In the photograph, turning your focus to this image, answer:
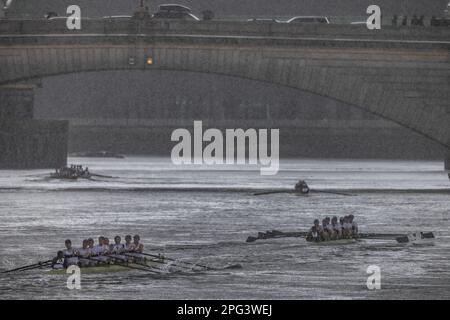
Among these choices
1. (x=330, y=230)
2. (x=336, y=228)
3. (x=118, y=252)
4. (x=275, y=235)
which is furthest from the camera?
(x=275, y=235)

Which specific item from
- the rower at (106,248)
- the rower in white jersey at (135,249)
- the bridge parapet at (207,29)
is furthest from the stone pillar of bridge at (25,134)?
the rower at (106,248)

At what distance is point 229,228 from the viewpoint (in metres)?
93.6

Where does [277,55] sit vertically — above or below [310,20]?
below

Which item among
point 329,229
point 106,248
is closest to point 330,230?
point 329,229

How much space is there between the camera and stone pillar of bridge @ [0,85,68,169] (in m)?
152

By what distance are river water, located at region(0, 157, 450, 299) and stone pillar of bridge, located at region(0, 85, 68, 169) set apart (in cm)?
272

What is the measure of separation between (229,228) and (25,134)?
62.4 meters

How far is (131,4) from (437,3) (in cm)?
3158

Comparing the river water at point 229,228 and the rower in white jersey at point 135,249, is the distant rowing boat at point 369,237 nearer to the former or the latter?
the river water at point 229,228

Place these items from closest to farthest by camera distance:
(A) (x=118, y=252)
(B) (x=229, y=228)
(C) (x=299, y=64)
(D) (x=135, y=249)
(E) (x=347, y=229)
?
(A) (x=118, y=252) → (D) (x=135, y=249) → (E) (x=347, y=229) → (B) (x=229, y=228) → (C) (x=299, y=64)

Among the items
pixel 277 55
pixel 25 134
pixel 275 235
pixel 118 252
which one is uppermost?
pixel 277 55

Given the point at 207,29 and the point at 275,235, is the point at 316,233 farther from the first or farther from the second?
the point at 207,29

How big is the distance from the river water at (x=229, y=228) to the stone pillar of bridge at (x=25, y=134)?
107 inches

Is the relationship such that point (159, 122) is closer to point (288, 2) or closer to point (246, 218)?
point (288, 2)
